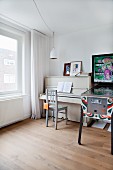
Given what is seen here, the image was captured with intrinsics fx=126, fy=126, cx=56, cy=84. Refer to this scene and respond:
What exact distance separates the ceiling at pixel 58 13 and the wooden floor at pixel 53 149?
2481 mm

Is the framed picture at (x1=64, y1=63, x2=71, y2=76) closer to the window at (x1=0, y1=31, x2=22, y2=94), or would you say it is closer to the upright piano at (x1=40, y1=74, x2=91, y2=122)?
the upright piano at (x1=40, y1=74, x2=91, y2=122)

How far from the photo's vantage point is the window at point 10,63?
3066 millimetres

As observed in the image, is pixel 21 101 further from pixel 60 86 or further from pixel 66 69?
pixel 66 69

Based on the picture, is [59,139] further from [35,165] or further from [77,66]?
[77,66]

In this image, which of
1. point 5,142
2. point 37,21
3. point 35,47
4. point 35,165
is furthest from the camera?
point 35,47

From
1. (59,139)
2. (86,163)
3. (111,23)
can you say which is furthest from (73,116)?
(111,23)

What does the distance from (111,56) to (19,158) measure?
291 centimetres

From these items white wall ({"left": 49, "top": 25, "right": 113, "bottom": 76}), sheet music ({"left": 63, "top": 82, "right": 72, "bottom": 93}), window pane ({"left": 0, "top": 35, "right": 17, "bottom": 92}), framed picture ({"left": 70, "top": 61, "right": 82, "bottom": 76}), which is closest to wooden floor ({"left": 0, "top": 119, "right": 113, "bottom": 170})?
sheet music ({"left": 63, "top": 82, "right": 72, "bottom": 93})

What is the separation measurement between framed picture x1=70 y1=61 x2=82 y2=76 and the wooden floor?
58.6 inches

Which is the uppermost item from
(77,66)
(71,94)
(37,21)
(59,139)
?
(37,21)

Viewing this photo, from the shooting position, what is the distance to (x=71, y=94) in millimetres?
3270

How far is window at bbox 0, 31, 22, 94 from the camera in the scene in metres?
3.07

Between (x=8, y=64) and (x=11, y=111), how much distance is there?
1.18 m

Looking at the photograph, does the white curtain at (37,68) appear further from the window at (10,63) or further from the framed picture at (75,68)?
the framed picture at (75,68)
